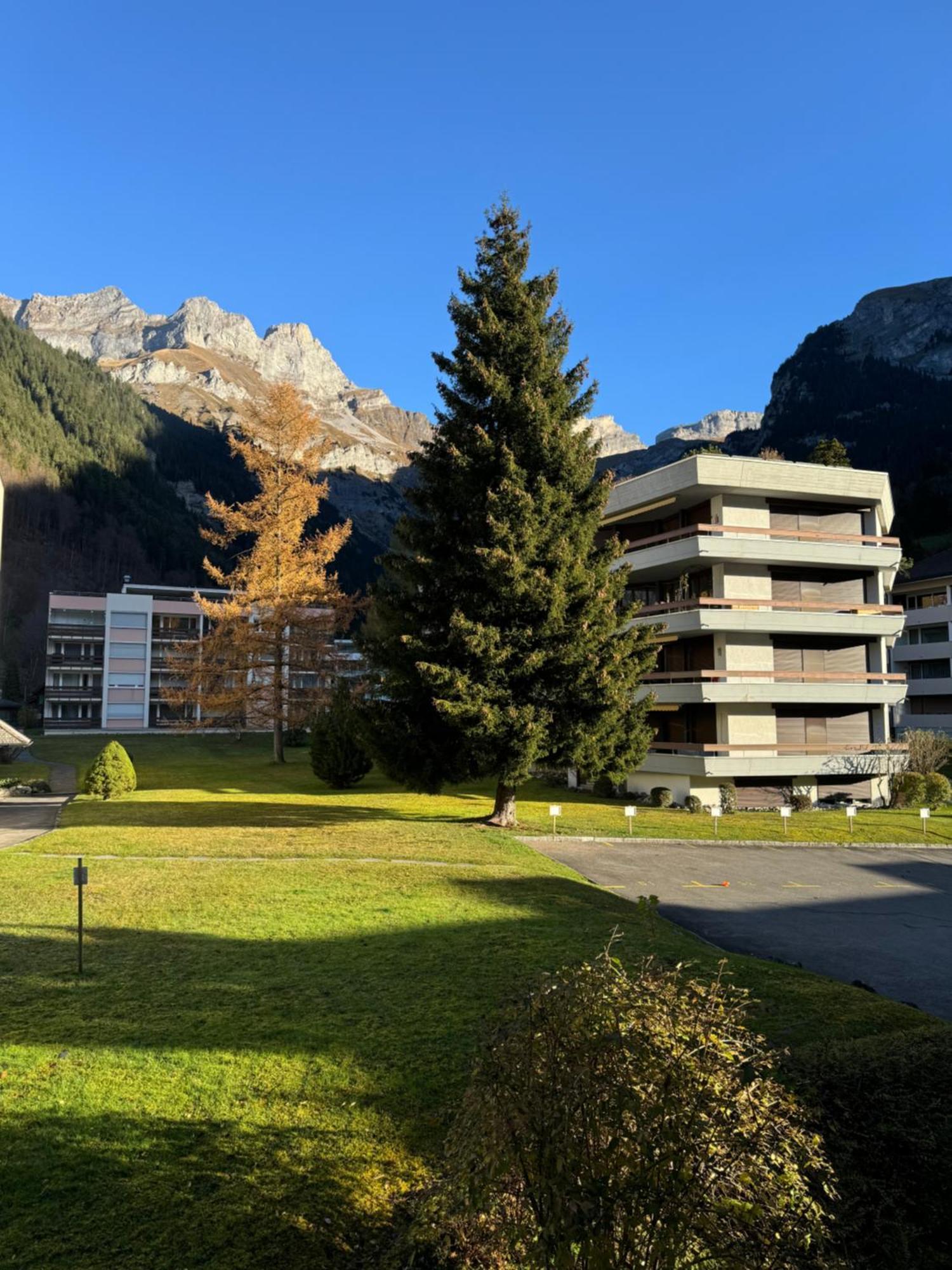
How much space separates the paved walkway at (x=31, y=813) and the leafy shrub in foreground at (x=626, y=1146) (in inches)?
696

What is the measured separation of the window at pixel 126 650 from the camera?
81.2 meters

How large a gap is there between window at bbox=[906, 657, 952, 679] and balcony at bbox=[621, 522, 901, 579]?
25073mm

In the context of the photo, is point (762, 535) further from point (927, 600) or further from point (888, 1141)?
point (927, 600)

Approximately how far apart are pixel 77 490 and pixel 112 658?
7489cm

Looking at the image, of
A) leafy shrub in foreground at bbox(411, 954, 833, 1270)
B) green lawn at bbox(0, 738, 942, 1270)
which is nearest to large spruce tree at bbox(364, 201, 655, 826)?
green lawn at bbox(0, 738, 942, 1270)

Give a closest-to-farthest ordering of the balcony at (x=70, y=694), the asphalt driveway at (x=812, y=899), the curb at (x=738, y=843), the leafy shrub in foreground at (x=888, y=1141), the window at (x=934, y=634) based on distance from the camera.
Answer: the leafy shrub in foreground at (x=888, y=1141) < the asphalt driveway at (x=812, y=899) < the curb at (x=738, y=843) < the window at (x=934, y=634) < the balcony at (x=70, y=694)

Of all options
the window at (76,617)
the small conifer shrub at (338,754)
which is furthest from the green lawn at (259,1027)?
the window at (76,617)

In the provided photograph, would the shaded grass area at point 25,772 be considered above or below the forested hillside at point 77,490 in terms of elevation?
below

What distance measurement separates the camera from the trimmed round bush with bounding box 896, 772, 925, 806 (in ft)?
101

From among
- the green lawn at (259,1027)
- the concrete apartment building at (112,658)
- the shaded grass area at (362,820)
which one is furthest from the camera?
the concrete apartment building at (112,658)

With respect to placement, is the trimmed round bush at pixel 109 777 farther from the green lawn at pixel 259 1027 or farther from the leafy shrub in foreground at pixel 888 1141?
the leafy shrub in foreground at pixel 888 1141

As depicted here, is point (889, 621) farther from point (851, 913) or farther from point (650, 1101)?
point (650, 1101)

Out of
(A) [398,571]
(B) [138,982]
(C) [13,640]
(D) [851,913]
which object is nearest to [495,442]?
(A) [398,571]

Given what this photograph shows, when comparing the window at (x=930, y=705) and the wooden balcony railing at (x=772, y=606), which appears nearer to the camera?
the wooden balcony railing at (x=772, y=606)
